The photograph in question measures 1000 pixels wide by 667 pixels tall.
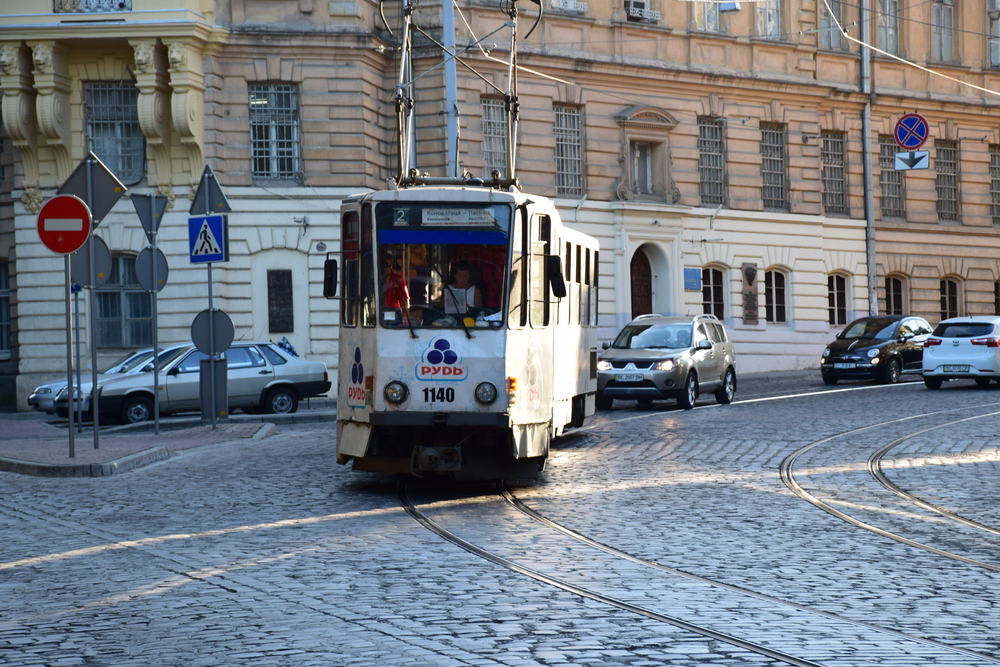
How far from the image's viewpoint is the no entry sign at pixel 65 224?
54.6 ft

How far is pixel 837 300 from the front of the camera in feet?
146

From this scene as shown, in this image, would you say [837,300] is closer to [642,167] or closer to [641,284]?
[641,284]

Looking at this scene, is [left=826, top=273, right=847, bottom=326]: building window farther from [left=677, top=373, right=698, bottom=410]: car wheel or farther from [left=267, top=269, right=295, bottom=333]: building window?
[left=677, top=373, right=698, bottom=410]: car wheel

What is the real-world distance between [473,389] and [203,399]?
945 centimetres

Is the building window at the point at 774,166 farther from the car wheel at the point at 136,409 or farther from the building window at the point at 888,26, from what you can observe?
the car wheel at the point at 136,409

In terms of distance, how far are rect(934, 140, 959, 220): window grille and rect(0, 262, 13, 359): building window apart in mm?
27735

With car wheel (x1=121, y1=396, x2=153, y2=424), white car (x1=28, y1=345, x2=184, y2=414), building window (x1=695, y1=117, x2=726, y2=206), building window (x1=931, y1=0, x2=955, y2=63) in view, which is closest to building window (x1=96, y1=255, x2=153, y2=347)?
white car (x1=28, y1=345, x2=184, y2=414)

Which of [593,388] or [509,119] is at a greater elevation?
[509,119]

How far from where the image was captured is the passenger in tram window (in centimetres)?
1388

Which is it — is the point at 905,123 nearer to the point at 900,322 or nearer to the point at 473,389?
the point at 900,322

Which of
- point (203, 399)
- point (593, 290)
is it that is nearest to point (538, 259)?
point (593, 290)

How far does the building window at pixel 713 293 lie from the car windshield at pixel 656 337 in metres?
14.0

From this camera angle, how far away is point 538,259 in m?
14.4

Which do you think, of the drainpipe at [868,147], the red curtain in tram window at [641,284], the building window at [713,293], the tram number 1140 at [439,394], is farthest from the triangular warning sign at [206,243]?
the drainpipe at [868,147]
